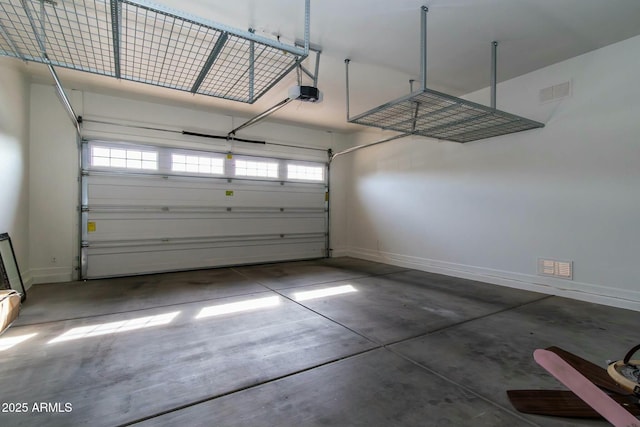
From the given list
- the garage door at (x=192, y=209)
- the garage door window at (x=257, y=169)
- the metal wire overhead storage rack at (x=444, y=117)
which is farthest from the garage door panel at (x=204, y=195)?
the metal wire overhead storage rack at (x=444, y=117)

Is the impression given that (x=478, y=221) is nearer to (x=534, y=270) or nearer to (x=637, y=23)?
(x=534, y=270)

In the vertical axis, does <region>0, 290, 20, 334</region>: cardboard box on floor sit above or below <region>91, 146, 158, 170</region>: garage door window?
below

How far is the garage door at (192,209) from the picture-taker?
4793 mm

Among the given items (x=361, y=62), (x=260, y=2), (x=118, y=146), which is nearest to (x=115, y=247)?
(x=118, y=146)

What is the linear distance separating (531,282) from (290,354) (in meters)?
3.65

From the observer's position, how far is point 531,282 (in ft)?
13.2

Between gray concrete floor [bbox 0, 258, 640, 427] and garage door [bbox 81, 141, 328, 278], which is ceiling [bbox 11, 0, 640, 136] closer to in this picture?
garage door [bbox 81, 141, 328, 278]

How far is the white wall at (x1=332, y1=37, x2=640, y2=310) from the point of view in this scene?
328cm

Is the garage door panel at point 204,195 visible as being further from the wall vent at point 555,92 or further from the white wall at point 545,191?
the wall vent at point 555,92

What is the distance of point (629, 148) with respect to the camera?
3.23 metres

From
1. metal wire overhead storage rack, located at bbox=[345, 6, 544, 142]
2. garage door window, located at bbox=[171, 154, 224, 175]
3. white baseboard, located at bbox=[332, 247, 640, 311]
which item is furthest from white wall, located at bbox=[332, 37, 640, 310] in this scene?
garage door window, located at bbox=[171, 154, 224, 175]

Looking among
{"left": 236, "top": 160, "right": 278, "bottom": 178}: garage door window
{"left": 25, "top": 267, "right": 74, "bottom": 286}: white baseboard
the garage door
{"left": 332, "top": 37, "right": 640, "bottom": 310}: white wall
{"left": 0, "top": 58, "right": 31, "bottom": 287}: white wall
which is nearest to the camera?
{"left": 332, "top": 37, "right": 640, "bottom": 310}: white wall

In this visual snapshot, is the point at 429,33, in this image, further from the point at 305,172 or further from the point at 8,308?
the point at 8,308

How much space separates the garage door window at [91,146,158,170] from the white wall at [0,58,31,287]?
0.83m
